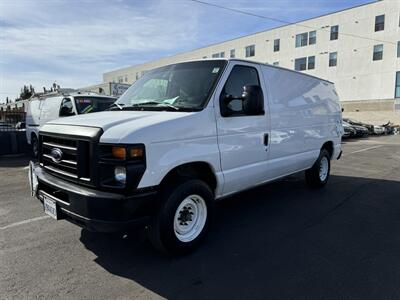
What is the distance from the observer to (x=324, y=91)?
6.69 meters

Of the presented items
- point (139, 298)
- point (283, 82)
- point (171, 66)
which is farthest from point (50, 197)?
point (283, 82)

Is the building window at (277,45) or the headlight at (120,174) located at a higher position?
the building window at (277,45)

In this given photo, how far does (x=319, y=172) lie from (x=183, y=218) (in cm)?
403

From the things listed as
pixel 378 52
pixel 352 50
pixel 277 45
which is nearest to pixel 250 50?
pixel 277 45

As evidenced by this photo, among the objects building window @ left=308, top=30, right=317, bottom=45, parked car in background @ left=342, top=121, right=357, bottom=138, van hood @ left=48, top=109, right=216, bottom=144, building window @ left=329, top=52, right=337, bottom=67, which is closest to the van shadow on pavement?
van hood @ left=48, top=109, right=216, bottom=144

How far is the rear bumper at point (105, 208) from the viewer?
2832mm

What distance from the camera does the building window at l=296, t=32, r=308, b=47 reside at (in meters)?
41.8

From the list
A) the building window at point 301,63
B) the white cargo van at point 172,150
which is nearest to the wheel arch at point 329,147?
the white cargo van at point 172,150

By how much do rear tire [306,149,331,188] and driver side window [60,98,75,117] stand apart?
23.7ft

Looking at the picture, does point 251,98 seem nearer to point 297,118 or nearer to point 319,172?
point 297,118

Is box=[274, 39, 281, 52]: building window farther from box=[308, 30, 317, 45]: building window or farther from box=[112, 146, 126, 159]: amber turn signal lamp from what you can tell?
A: box=[112, 146, 126, 159]: amber turn signal lamp

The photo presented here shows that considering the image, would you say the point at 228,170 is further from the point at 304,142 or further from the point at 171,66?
the point at 304,142

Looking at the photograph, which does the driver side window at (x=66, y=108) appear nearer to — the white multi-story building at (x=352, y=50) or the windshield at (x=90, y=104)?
the windshield at (x=90, y=104)

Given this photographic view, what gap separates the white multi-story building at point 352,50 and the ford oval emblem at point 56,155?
130 feet
